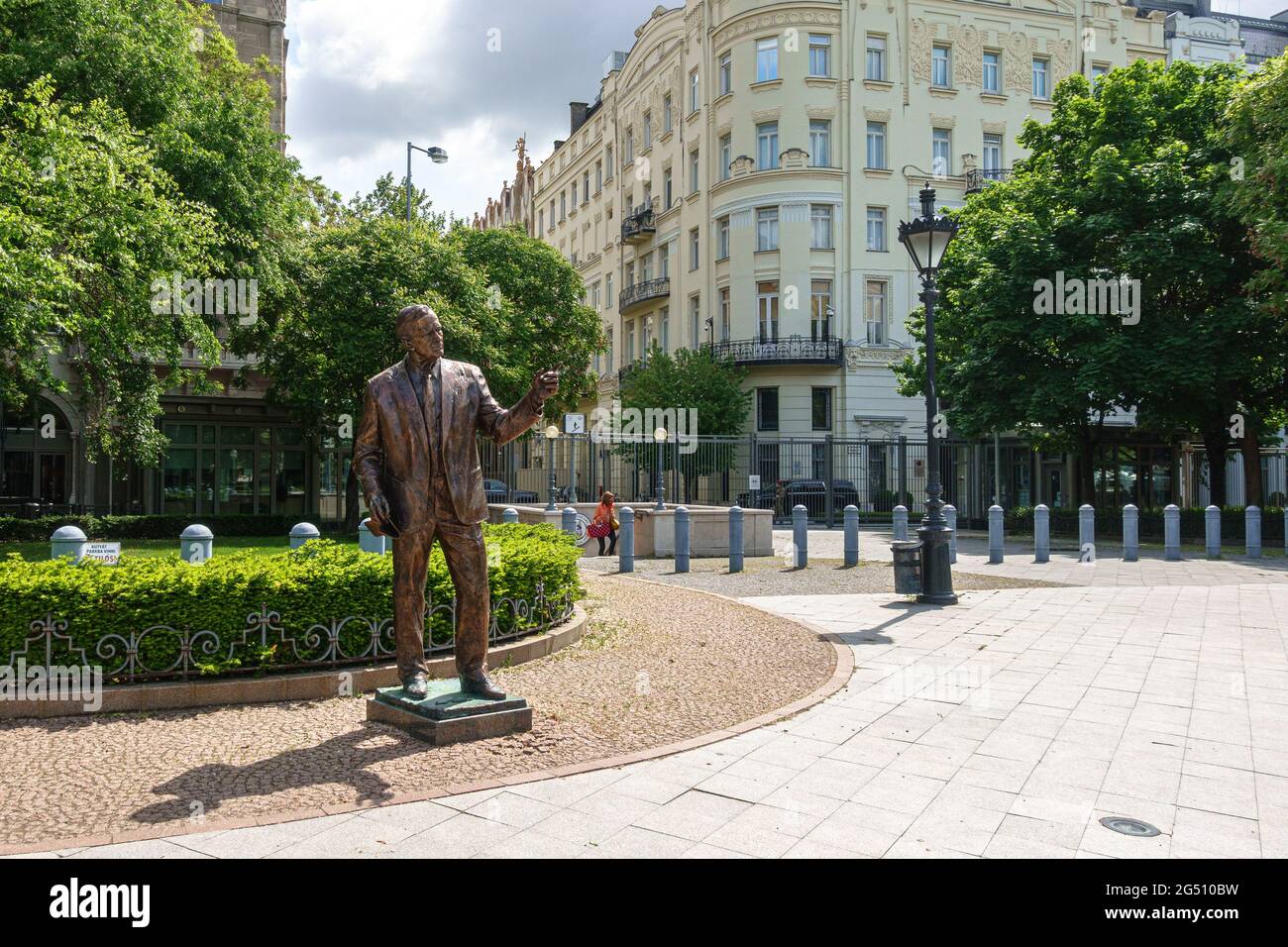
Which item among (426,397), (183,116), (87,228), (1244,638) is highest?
(183,116)

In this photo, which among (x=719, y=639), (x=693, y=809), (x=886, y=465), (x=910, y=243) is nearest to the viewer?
(x=693, y=809)

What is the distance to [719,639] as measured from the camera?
901cm

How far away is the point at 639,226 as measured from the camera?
44438mm

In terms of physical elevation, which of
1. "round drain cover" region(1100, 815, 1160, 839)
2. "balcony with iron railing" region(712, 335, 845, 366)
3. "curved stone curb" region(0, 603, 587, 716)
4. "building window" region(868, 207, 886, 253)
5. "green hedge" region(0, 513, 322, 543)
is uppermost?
"building window" region(868, 207, 886, 253)

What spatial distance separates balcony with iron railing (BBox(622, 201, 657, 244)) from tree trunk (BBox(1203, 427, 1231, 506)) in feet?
87.0

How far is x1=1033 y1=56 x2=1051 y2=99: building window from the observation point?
125 feet

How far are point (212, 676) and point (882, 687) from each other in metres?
5.00

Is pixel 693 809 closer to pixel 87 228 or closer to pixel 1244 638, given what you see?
pixel 1244 638

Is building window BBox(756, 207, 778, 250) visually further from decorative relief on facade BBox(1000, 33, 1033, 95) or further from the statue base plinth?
the statue base plinth

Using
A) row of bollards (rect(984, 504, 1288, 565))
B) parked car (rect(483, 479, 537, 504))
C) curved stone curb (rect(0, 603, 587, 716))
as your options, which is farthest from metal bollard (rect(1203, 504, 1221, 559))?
curved stone curb (rect(0, 603, 587, 716))

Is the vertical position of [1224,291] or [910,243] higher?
[1224,291]

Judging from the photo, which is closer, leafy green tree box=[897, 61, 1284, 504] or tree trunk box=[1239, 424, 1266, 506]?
leafy green tree box=[897, 61, 1284, 504]

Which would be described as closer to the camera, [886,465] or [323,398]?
[323,398]
